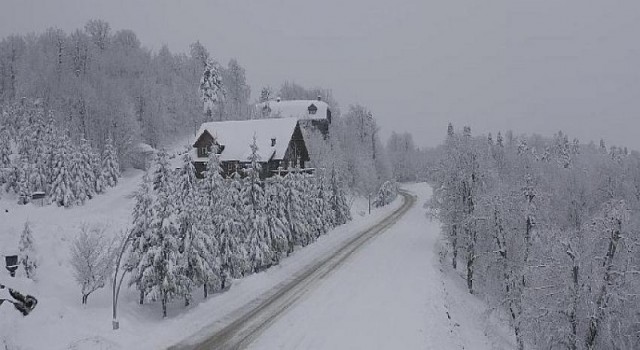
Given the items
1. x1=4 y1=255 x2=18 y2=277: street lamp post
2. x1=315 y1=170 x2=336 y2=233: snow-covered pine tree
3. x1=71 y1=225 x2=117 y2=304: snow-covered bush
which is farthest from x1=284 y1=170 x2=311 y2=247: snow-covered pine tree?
x1=4 y1=255 x2=18 y2=277: street lamp post

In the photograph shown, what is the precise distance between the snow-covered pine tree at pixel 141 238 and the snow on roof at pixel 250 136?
102 ft

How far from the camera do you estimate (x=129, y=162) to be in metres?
86.1

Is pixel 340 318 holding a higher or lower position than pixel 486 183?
lower

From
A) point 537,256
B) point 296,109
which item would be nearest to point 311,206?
point 537,256

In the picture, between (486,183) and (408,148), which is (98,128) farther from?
(408,148)

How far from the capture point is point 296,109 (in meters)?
102

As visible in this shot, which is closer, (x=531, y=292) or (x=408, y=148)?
(x=531, y=292)

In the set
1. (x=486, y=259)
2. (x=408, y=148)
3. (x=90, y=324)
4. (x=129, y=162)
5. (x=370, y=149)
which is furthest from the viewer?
(x=408, y=148)

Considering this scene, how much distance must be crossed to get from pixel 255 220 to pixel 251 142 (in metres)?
26.3

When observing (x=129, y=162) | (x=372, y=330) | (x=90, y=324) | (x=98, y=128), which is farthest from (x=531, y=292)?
(x=98, y=128)

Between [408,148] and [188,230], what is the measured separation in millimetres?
178268

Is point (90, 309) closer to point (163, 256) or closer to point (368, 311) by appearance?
point (163, 256)

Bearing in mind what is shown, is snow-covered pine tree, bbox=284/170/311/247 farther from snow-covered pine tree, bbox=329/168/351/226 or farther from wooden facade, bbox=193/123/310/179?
snow-covered pine tree, bbox=329/168/351/226

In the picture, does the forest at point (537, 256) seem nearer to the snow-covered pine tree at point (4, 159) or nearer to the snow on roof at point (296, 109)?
the snow on roof at point (296, 109)
